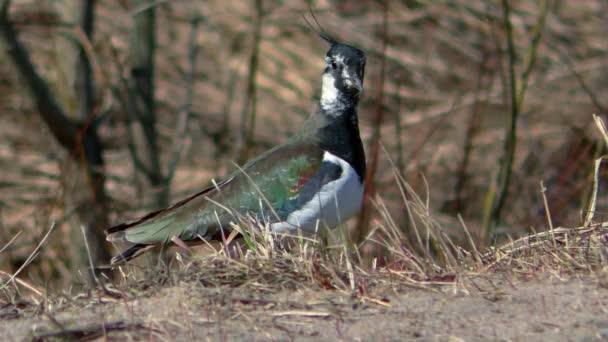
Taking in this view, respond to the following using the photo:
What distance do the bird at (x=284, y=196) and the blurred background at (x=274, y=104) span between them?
160 centimetres

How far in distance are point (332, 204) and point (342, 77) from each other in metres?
0.75

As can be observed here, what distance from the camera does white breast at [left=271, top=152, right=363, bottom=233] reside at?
411 cm

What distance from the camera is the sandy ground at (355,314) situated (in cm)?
251

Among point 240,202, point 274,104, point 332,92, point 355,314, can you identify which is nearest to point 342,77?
point 332,92

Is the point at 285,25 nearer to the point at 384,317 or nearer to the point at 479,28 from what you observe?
the point at 479,28

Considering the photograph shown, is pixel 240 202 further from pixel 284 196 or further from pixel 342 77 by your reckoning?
pixel 342 77

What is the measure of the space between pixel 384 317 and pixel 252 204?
1715 millimetres

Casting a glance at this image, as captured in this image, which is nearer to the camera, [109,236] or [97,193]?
[109,236]

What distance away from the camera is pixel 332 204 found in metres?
4.11

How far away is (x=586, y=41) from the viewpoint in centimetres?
833

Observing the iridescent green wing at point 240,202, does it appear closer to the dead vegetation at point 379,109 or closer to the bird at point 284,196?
the bird at point 284,196

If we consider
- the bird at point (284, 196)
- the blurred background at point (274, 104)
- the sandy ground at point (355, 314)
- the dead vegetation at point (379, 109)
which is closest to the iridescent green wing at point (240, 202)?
the bird at point (284, 196)

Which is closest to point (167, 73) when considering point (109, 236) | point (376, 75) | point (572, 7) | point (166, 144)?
point (166, 144)

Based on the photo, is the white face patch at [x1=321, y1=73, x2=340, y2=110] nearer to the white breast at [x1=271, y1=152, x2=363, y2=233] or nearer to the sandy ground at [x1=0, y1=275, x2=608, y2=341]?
the white breast at [x1=271, y1=152, x2=363, y2=233]
